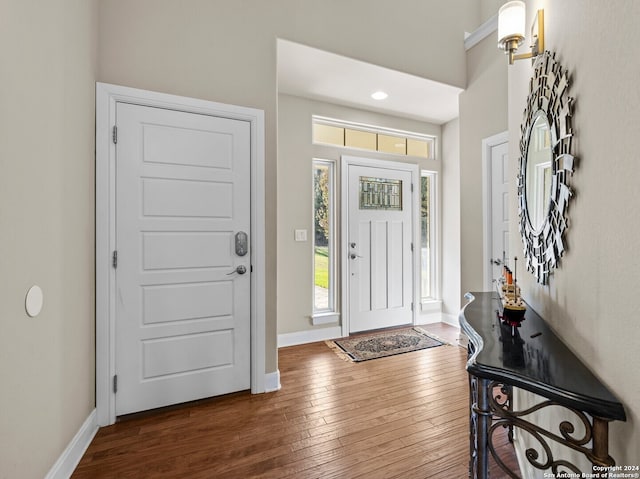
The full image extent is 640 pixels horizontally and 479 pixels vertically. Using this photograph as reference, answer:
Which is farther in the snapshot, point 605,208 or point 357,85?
point 357,85

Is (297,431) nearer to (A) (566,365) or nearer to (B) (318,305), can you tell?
(A) (566,365)

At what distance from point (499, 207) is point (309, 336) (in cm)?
225

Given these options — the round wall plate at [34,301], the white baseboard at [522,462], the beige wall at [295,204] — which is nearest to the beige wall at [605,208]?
the white baseboard at [522,462]

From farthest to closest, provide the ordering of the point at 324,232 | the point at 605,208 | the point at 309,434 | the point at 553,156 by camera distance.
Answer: the point at 324,232 → the point at 309,434 → the point at 553,156 → the point at 605,208

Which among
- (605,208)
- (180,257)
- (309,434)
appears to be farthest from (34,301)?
(605,208)

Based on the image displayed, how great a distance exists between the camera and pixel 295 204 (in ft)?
10.8

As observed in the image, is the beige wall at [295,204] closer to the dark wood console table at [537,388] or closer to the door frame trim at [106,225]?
the door frame trim at [106,225]

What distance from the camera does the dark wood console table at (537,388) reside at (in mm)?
723

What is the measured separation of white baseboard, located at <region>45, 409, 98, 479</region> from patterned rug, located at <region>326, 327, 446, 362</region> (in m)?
1.91

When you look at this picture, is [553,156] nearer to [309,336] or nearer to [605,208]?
[605,208]

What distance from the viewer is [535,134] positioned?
1.35m

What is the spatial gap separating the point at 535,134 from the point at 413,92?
2.14 meters

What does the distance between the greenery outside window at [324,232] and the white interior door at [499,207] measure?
1580 millimetres

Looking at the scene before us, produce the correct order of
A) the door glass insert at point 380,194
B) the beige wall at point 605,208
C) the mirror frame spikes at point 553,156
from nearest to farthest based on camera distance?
the beige wall at point 605,208, the mirror frame spikes at point 553,156, the door glass insert at point 380,194
